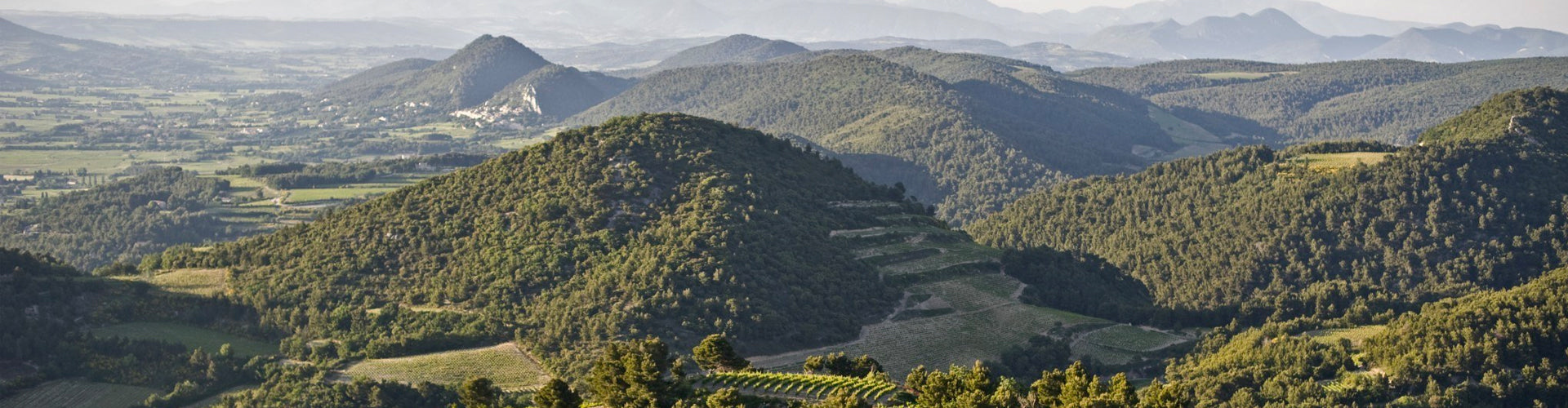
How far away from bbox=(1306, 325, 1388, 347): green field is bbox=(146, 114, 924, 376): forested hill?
1110 inches

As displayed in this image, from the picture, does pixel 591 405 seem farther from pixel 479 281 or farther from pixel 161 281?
pixel 161 281

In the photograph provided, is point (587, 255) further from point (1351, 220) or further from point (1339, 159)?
point (1339, 159)

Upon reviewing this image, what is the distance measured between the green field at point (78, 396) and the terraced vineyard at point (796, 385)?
35.0 meters

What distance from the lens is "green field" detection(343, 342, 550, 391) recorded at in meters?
76.4

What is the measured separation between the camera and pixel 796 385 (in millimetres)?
62219

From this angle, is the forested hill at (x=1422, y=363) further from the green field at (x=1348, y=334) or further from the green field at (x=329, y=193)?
the green field at (x=329, y=193)

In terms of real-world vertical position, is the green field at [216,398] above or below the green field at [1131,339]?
below

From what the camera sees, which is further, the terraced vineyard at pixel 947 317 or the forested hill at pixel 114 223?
the forested hill at pixel 114 223

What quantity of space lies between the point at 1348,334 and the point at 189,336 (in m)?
74.5

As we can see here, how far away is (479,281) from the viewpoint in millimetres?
90125

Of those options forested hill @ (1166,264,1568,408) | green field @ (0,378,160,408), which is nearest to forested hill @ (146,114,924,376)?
green field @ (0,378,160,408)

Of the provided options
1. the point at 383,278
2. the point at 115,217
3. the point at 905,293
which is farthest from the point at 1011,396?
the point at 115,217

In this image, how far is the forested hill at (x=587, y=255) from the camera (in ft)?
278

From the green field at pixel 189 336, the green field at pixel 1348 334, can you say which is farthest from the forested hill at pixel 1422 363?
the green field at pixel 189 336
